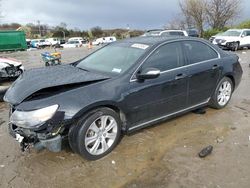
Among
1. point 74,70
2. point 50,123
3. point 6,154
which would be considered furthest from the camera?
point 74,70

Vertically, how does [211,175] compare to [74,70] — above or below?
below

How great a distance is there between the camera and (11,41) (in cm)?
3178

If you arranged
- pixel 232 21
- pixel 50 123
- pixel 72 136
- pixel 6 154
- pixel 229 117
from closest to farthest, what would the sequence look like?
pixel 50 123, pixel 72 136, pixel 6 154, pixel 229 117, pixel 232 21

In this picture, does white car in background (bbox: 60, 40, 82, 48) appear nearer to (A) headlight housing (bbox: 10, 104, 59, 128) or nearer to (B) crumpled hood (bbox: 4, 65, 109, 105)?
(B) crumpled hood (bbox: 4, 65, 109, 105)

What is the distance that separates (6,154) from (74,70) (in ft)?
5.20

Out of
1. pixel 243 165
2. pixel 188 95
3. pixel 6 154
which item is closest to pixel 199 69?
pixel 188 95

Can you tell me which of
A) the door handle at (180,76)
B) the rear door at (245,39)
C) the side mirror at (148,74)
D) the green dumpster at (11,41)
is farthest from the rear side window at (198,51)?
the green dumpster at (11,41)

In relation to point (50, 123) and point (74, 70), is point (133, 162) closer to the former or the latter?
point (50, 123)

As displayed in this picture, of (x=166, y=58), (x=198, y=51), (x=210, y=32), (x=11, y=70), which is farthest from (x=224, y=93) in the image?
(x=210, y=32)

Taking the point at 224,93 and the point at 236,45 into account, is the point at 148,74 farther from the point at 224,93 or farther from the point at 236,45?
the point at 236,45

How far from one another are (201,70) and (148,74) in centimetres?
142

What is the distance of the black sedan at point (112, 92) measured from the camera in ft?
11.3

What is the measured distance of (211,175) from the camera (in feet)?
11.2

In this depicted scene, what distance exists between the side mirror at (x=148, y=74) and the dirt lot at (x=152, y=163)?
1.01 m
